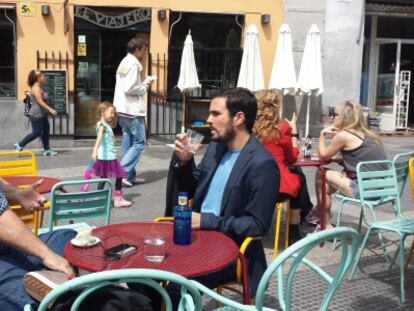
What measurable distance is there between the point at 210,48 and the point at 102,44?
95.2 inches

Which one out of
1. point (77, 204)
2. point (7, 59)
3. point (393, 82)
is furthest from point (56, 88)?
point (77, 204)

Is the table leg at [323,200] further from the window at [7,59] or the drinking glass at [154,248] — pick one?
the window at [7,59]

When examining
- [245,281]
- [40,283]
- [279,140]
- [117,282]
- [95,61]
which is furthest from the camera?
[95,61]

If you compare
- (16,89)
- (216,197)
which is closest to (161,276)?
(216,197)

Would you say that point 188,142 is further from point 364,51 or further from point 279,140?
point 364,51

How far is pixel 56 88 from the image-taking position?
1233 centimetres

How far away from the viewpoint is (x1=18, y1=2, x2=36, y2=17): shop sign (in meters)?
12.0

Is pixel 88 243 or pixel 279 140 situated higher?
pixel 279 140

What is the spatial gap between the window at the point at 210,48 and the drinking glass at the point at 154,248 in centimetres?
1034

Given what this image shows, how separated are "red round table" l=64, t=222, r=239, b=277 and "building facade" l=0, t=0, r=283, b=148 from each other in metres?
9.68

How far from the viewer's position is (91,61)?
12758mm

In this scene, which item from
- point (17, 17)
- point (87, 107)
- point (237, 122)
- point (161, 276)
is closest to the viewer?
point (161, 276)

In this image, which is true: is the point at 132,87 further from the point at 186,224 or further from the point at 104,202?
the point at 186,224

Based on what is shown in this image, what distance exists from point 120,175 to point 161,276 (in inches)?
194
